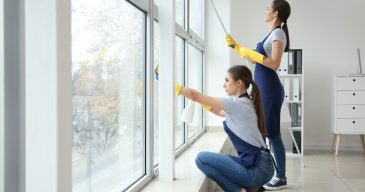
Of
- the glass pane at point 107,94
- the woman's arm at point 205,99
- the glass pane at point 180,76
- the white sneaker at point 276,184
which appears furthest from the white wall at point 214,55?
the woman's arm at point 205,99

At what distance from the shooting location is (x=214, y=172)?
2.18 metres

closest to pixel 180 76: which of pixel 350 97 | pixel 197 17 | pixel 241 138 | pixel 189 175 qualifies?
pixel 197 17

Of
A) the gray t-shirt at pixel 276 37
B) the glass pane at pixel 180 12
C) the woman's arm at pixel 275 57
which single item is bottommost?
the woman's arm at pixel 275 57

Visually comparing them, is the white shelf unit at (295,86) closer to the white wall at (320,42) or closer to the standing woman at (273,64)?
the white wall at (320,42)

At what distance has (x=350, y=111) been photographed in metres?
4.56

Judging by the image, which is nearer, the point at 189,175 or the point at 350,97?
the point at 189,175

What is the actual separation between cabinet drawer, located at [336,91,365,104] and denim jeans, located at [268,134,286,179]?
225cm

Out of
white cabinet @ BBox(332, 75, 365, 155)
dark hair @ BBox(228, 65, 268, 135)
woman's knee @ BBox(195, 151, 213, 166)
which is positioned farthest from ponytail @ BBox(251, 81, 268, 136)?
white cabinet @ BBox(332, 75, 365, 155)

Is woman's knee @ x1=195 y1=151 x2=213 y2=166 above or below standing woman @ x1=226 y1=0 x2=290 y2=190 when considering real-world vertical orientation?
below

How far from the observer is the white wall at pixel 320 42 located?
516 cm

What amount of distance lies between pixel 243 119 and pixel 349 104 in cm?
300

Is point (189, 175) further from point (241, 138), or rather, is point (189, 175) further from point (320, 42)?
point (320, 42)

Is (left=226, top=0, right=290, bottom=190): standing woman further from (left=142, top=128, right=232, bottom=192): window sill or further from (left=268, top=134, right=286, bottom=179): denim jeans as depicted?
(left=142, top=128, right=232, bottom=192): window sill

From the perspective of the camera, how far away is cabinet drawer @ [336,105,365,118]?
454cm
